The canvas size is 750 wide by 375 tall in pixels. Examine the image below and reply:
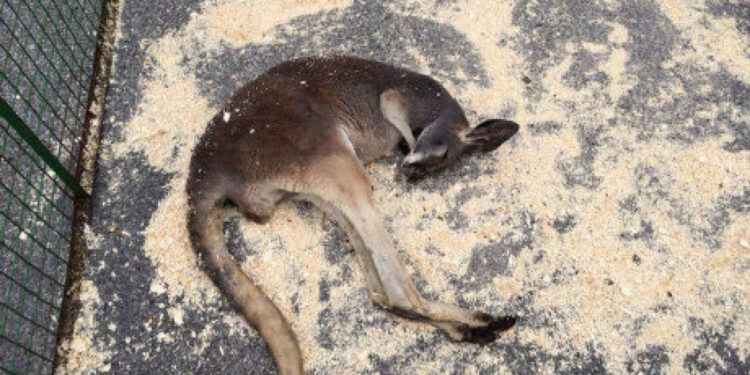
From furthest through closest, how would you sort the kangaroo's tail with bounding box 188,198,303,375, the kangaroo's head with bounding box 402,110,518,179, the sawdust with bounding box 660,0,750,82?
the sawdust with bounding box 660,0,750,82 < the kangaroo's head with bounding box 402,110,518,179 < the kangaroo's tail with bounding box 188,198,303,375

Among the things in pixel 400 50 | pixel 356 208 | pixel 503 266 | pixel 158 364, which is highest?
pixel 400 50

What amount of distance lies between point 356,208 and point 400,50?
1.58 metres

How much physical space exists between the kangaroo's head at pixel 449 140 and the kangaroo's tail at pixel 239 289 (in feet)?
3.65

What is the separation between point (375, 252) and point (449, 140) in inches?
33.7

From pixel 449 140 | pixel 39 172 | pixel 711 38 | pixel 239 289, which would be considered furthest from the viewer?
pixel 711 38

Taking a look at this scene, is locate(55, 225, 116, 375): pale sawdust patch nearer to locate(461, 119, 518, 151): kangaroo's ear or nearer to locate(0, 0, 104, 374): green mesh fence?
locate(0, 0, 104, 374): green mesh fence

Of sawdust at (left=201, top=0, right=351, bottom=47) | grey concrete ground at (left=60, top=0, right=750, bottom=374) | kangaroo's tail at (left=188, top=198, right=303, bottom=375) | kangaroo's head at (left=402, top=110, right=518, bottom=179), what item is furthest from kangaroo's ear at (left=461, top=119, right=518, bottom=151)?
sawdust at (left=201, top=0, right=351, bottom=47)

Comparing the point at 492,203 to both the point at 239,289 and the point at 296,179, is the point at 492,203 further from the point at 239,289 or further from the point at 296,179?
the point at 239,289

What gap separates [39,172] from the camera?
3.72m

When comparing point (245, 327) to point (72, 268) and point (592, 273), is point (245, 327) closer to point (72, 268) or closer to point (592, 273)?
point (72, 268)

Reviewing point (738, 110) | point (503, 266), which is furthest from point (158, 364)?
point (738, 110)

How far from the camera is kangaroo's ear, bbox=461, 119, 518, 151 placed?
351 centimetres

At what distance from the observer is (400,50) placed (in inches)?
169

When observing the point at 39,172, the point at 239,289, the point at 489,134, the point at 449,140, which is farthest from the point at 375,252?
the point at 39,172
